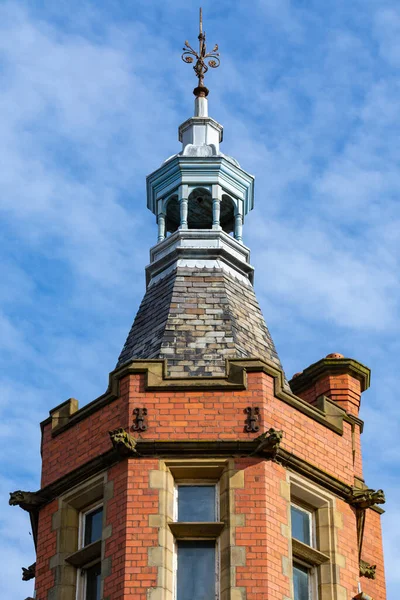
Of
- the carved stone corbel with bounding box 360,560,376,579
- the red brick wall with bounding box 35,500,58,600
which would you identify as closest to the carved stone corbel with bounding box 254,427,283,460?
the red brick wall with bounding box 35,500,58,600

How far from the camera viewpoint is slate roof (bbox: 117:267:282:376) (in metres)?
30.7

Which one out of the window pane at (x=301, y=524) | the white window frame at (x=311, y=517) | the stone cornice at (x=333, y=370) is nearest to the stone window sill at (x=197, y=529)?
the window pane at (x=301, y=524)

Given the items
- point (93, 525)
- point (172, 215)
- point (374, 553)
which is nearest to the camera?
point (93, 525)

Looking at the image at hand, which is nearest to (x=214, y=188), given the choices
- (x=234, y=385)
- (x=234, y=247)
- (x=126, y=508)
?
(x=234, y=247)

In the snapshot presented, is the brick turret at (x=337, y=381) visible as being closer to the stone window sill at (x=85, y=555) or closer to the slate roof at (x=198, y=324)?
the slate roof at (x=198, y=324)

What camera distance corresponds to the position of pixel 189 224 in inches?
1426

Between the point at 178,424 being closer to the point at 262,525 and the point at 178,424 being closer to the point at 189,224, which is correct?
the point at 262,525

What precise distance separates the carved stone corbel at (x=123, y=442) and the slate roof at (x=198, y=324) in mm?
2064

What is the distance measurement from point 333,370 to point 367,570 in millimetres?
4069

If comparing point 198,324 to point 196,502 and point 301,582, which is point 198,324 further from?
point 301,582

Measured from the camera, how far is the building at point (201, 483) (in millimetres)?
→ 27500

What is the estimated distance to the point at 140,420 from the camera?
28766 millimetres

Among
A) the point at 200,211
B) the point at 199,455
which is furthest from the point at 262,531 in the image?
the point at 200,211

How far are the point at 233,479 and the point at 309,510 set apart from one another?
71.8 inches
